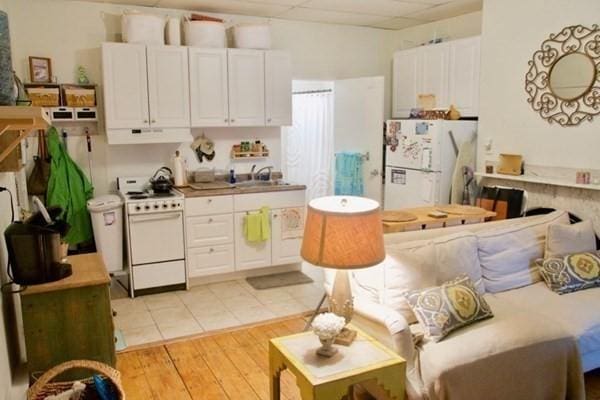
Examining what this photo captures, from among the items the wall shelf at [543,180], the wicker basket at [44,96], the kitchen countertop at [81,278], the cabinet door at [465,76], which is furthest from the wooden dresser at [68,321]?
the cabinet door at [465,76]

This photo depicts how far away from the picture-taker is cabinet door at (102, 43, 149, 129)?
4320 mm

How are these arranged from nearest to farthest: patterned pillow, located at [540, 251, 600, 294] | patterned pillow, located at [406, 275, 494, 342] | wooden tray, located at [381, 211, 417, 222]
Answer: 1. patterned pillow, located at [406, 275, 494, 342]
2. patterned pillow, located at [540, 251, 600, 294]
3. wooden tray, located at [381, 211, 417, 222]

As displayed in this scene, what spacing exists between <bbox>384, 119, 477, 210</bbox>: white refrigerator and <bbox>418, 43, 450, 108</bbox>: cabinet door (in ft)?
1.74

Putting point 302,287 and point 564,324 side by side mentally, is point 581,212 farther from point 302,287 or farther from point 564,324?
point 302,287

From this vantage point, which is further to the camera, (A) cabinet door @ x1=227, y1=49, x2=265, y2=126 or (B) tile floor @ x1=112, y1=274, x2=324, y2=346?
(A) cabinet door @ x1=227, y1=49, x2=265, y2=126

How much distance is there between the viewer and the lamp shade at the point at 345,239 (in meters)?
2.28

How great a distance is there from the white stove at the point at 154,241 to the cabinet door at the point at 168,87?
0.71 meters

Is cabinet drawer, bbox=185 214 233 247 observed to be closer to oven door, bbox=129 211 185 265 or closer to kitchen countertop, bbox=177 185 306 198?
oven door, bbox=129 211 185 265

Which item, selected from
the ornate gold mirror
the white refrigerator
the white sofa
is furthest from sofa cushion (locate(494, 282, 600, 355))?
the white refrigerator

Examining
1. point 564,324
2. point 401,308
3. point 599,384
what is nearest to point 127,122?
point 401,308

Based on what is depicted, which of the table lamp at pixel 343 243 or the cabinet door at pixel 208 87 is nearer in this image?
the table lamp at pixel 343 243

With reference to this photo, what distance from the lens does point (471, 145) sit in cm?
479

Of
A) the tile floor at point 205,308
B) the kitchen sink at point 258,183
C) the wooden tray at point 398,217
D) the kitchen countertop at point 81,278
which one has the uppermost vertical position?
the kitchen sink at point 258,183

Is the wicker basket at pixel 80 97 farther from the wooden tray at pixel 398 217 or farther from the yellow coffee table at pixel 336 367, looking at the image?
the yellow coffee table at pixel 336 367
